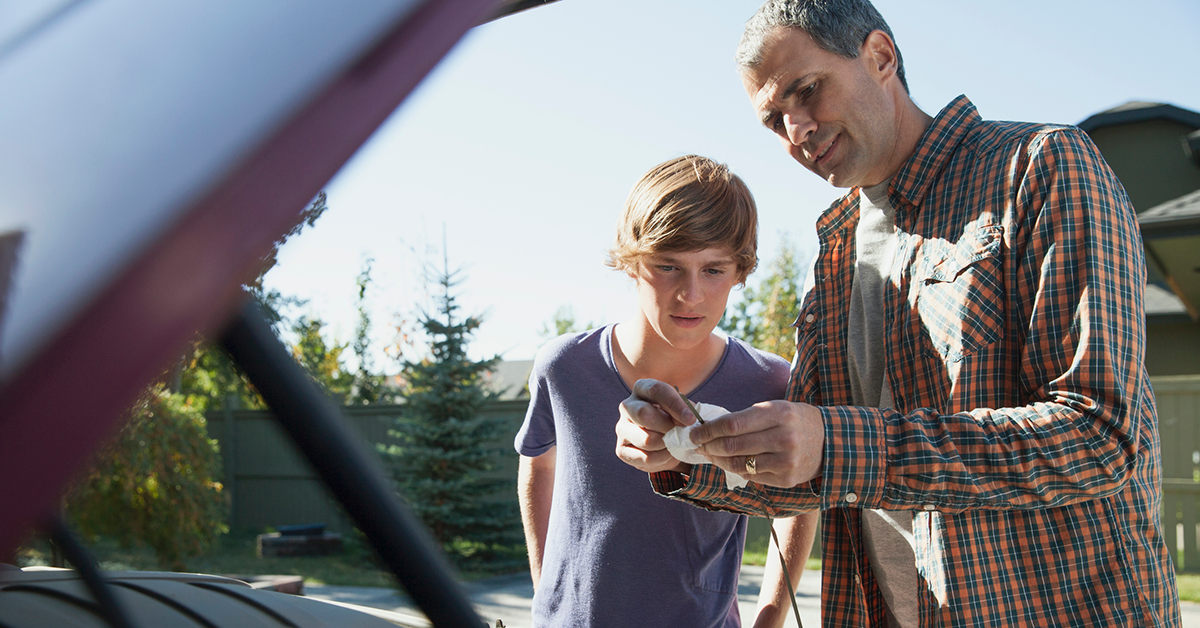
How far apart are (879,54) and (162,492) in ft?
12.7

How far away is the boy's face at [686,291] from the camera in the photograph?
80.5 inches

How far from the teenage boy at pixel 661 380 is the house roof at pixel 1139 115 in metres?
14.7

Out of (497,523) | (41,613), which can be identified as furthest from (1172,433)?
(41,613)

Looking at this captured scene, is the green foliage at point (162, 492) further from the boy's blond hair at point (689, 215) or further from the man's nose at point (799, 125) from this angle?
the man's nose at point (799, 125)

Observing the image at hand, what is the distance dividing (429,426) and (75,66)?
11.1 m

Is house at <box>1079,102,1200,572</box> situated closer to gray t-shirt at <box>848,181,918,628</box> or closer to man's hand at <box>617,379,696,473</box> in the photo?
gray t-shirt at <box>848,181,918,628</box>

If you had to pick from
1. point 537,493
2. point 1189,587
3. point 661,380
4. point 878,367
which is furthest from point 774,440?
point 1189,587

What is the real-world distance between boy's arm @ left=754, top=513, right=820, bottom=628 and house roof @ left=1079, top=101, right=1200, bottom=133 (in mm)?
14734

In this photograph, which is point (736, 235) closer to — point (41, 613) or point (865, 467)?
point (865, 467)

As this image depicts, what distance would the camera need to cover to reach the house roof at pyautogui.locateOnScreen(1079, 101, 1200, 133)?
14578 millimetres

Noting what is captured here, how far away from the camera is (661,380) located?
2.06m

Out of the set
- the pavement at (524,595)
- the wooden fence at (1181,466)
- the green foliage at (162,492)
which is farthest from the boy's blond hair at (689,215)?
the wooden fence at (1181,466)

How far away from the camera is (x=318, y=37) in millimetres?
435

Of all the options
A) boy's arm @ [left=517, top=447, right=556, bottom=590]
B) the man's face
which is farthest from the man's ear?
boy's arm @ [left=517, top=447, right=556, bottom=590]
